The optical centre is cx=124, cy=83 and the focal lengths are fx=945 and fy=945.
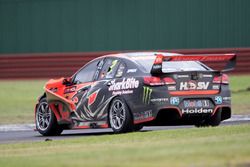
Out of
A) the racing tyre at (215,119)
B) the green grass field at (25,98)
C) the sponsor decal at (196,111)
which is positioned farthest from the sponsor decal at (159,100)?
the green grass field at (25,98)

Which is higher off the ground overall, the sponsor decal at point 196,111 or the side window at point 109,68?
the side window at point 109,68

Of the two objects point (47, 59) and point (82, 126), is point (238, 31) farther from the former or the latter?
point (82, 126)

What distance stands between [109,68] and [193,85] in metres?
1.73

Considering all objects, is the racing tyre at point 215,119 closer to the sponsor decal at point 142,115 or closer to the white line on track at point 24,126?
the sponsor decal at point 142,115

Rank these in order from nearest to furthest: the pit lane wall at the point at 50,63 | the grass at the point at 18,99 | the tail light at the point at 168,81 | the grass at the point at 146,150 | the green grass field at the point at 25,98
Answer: the grass at the point at 146,150, the tail light at the point at 168,81, the grass at the point at 18,99, the green grass field at the point at 25,98, the pit lane wall at the point at 50,63

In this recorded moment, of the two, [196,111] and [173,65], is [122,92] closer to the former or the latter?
[173,65]

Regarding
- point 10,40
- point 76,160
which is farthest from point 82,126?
point 10,40

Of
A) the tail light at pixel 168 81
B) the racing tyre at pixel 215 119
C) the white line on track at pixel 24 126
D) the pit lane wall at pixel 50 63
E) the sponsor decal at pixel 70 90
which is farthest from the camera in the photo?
the pit lane wall at pixel 50 63

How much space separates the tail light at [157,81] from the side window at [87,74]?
1797 mm

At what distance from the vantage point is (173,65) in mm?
16672

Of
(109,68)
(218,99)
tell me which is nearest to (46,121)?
(109,68)

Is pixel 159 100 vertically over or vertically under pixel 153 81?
under

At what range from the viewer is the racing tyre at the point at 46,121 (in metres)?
18.3

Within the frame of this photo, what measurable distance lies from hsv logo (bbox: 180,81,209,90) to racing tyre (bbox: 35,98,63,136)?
10.5ft
